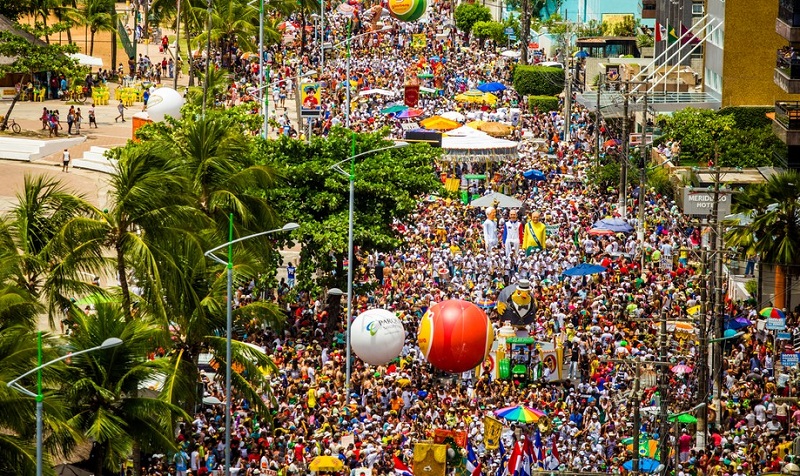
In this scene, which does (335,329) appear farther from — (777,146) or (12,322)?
(777,146)

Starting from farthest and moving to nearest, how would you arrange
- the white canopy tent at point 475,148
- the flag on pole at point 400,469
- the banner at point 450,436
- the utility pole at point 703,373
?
the white canopy tent at point 475,148, the utility pole at point 703,373, the banner at point 450,436, the flag on pole at point 400,469

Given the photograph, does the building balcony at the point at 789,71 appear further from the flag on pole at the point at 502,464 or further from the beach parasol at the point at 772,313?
the flag on pole at the point at 502,464

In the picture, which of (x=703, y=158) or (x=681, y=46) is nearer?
(x=703, y=158)

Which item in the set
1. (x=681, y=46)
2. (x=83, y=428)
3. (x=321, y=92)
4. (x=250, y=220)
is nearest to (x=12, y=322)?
(x=83, y=428)

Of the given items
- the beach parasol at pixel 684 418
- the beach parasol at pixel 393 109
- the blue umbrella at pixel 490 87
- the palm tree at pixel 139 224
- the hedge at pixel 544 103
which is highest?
the blue umbrella at pixel 490 87

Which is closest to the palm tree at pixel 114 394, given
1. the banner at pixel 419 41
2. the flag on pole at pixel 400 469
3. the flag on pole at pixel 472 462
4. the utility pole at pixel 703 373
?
the flag on pole at pixel 400 469

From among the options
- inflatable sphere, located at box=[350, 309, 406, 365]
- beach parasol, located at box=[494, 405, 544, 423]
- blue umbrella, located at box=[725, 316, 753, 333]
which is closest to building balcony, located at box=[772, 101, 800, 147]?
blue umbrella, located at box=[725, 316, 753, 333]
